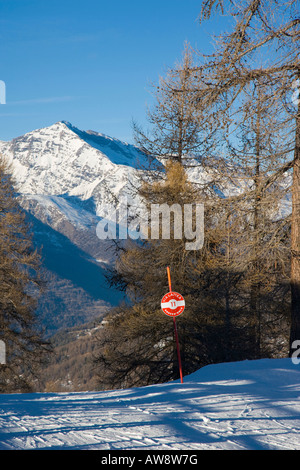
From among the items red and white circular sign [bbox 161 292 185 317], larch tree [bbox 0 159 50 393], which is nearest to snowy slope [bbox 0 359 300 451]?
red and white circular sign [bbox 161 292 185 317]

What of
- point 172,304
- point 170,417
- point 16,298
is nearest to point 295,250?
point 172,304

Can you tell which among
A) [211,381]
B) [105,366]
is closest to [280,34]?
[211,381]

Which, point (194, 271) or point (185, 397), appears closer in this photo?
point (185, 397)

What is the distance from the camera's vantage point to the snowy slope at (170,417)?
3.77 m

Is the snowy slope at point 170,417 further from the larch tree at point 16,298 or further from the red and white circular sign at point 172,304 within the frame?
the larch tree at point 16,298

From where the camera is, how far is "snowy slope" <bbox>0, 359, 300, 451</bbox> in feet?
12.4

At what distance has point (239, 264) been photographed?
912cm

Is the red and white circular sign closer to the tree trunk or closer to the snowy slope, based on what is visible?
the snowy slope

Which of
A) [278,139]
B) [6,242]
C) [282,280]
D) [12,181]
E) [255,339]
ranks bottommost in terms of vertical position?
[255,339]

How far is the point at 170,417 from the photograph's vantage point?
15.1 feet

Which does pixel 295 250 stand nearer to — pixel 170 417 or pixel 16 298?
pixel 170 417

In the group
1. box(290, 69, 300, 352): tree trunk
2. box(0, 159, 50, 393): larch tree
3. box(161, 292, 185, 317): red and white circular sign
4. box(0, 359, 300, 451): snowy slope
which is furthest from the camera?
Answer: box(0, 159, 50, 393): larch tree

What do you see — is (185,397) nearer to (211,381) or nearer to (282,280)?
(211,381)
